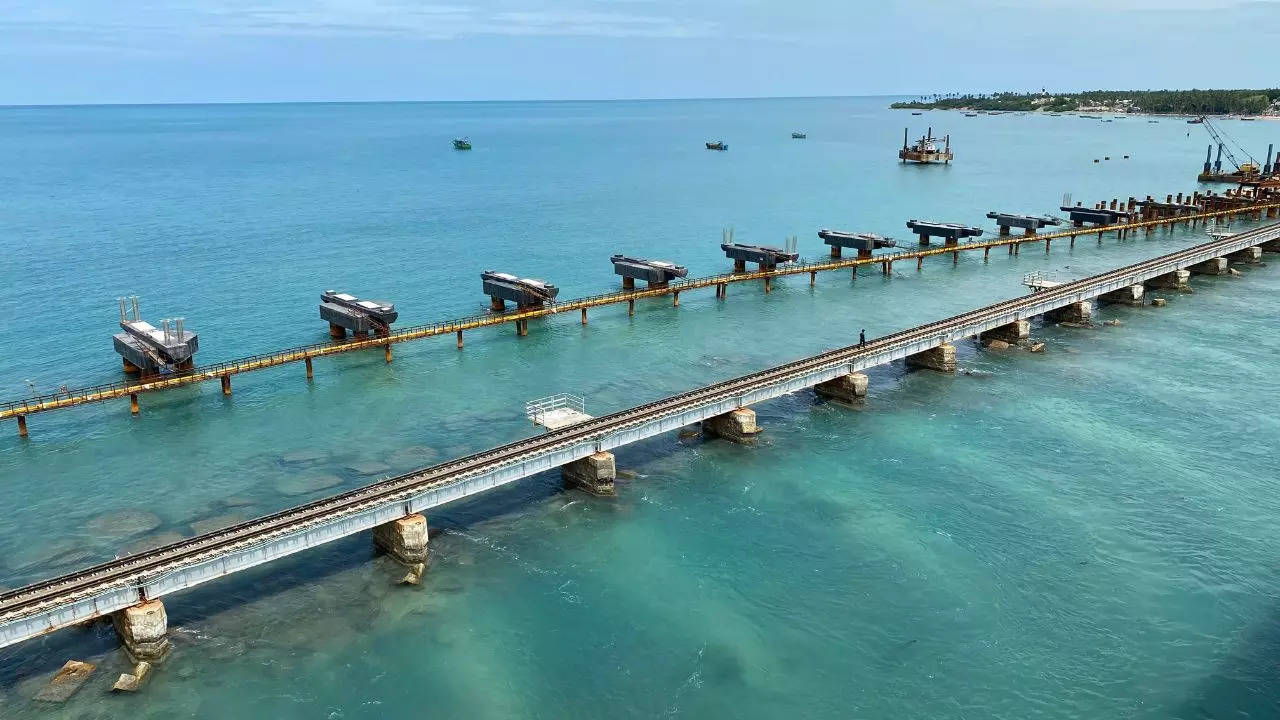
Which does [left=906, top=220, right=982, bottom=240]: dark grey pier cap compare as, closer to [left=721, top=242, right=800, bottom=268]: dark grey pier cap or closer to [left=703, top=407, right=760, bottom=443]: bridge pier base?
[left=721, top=242, right=800, bottom=268]: dark grey pier cap

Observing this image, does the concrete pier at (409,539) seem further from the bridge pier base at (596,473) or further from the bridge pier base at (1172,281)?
the bridge pier base at (1172,281)

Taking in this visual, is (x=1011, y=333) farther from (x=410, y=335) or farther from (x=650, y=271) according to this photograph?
(x=410, y=335)

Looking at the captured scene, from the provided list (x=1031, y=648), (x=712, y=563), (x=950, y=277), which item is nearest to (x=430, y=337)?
(x=712, y=563)

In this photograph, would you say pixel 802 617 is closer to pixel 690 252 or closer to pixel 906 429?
pixel 906 429

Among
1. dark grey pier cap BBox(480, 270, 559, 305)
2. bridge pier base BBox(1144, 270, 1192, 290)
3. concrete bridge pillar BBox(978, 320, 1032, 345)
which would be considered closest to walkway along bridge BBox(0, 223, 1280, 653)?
concrete bridge pillar BBox(978, 320, 1032, 345)

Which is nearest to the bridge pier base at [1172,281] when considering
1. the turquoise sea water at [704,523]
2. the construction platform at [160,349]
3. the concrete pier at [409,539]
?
the turquoise sea water at [704,523]

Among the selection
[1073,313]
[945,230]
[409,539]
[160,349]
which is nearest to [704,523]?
[409,539]
